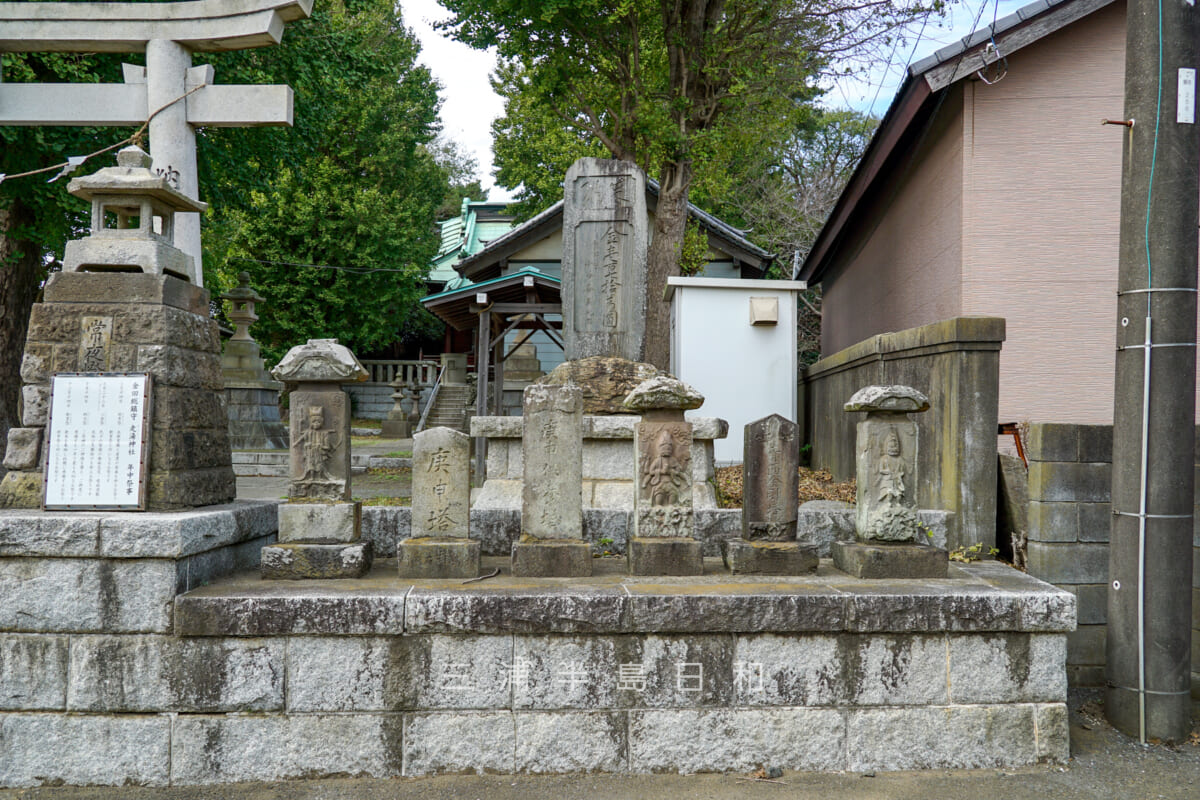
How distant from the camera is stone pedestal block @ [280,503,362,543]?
466cm

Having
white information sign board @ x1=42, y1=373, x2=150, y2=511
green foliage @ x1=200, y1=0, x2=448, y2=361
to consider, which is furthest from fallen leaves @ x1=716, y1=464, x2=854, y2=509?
green foliage @ x1=200, y1=0, x2=448, y2=361

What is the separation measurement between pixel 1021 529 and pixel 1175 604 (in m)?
1.24

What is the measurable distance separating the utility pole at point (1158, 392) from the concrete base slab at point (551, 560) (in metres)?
3.25

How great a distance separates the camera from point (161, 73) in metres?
6.97

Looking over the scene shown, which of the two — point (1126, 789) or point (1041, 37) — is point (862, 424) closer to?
point (1126, 789)

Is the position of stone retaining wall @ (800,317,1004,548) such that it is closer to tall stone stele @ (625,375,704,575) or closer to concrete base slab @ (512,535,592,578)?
tall stone stele @ (625,375,704,575)

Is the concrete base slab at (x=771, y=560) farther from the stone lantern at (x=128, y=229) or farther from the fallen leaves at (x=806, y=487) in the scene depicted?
the stone lantern at (x=128, y=229)

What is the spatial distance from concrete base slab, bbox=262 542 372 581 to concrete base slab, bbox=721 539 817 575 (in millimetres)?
2393

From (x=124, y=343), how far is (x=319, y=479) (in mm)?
1431

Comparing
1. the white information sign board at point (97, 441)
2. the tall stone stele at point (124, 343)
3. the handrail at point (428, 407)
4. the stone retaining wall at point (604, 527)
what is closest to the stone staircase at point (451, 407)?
the handrail at point (428, 407)

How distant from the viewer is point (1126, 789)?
3873 mm

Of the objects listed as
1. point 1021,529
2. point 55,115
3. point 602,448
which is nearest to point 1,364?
point 55,115

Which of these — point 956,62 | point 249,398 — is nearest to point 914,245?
point 956,62

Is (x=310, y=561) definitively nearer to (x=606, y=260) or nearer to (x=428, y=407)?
(x=606, y=260)
